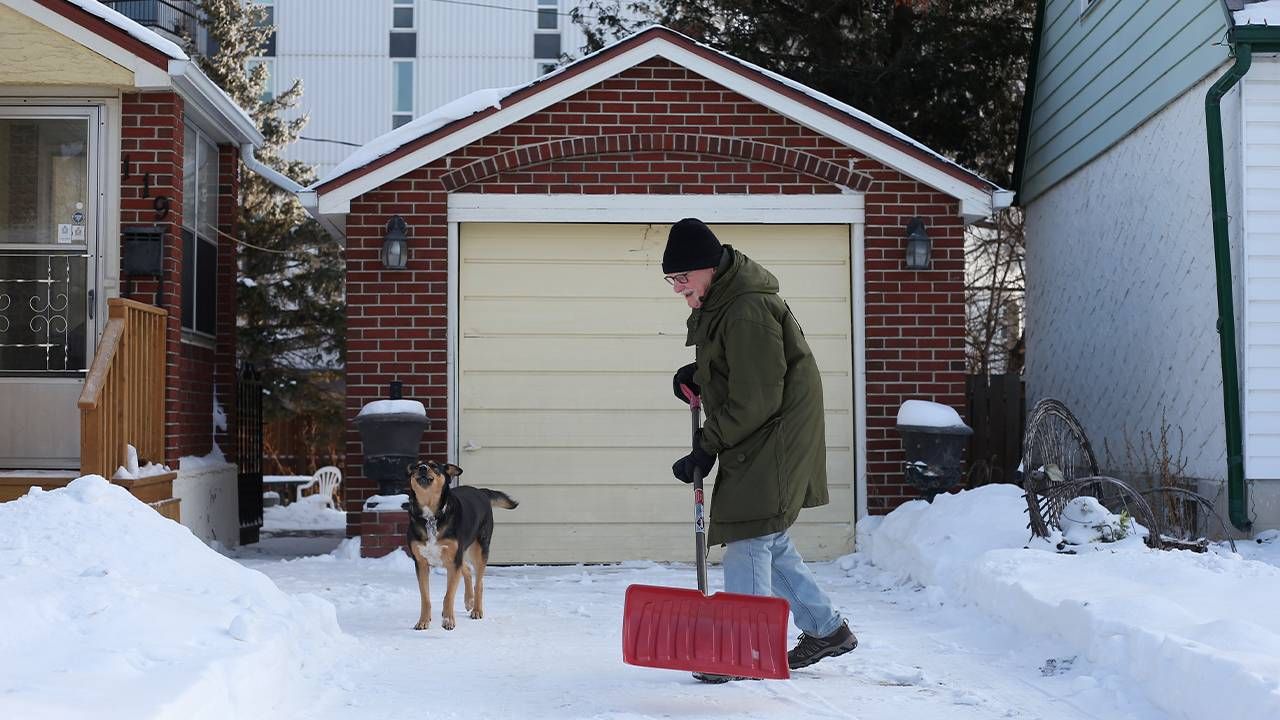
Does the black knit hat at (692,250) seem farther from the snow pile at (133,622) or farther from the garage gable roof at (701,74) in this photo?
the garage gable roof at (701,74)

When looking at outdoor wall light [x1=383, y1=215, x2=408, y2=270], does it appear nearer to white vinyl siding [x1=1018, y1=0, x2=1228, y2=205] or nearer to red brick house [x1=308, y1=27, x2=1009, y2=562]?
red brick house [x1=308, y1=27, x2=1009, y2=562]

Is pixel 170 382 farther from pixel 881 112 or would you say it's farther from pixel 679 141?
pixel 881 112

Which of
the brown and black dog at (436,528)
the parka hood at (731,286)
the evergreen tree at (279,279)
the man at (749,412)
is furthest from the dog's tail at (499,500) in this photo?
the evergreen tree at (279,279)

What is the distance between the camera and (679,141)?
10.6 meters

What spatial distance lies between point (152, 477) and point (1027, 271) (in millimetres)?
9376

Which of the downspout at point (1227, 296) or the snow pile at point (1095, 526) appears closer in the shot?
the snow pile at point (1095, 526)

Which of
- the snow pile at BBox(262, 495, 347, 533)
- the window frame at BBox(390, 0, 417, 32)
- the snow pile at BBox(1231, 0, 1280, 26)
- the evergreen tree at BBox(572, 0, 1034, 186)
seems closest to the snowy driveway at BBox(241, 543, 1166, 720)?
the snow pile at BBox(1231, 0, 1280, 26)

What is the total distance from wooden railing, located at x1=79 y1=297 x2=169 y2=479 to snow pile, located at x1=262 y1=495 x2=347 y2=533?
4526 mm

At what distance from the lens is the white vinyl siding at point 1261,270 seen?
8.86m

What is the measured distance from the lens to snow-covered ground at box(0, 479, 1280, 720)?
15.0 ft

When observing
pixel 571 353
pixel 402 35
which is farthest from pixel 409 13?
pixel 571 353

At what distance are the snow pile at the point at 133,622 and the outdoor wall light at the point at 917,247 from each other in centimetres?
561

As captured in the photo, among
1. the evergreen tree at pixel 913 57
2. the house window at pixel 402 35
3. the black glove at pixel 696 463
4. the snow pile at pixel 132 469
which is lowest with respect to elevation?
the snow pile at pixel 132 469

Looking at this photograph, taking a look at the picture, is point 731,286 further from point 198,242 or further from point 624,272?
point 198,242
